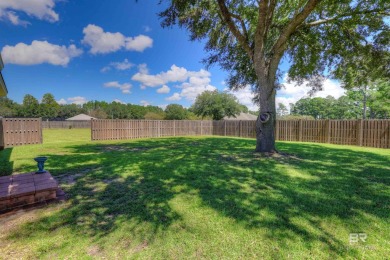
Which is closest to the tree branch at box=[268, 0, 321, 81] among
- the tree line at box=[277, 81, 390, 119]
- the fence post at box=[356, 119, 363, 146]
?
the fence post at box=[356, 119, 363, 146]

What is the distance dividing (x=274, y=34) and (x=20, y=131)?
548 inches

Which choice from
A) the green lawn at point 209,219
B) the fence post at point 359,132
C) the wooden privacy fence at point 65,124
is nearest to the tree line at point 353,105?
the fence post at point 359,132

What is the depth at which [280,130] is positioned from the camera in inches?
607

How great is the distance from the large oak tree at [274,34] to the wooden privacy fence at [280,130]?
3.37 metres

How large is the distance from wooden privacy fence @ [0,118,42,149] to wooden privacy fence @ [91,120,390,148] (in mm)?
3254

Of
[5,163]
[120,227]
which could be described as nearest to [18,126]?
[5,163]

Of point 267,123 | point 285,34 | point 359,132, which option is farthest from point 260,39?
point 359,132

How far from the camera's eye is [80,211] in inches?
107

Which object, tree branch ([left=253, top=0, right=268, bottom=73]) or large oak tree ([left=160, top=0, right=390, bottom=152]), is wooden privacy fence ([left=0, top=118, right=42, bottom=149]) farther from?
tree branch ([left=253, top=0, right=268, bottom=73])

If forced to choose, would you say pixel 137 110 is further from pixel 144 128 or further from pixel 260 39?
pixel 260 39

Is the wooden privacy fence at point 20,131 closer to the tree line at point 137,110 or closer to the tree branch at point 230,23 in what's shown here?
the tree branch at point 230,23

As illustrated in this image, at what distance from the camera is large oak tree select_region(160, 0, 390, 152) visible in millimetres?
6797

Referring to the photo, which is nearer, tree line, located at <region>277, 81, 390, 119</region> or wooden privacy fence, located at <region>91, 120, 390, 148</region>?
wooden privacy fence, located at <region>91, 120, 390, 148</region>

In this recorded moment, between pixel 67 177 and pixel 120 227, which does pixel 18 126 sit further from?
pixel 120 227
